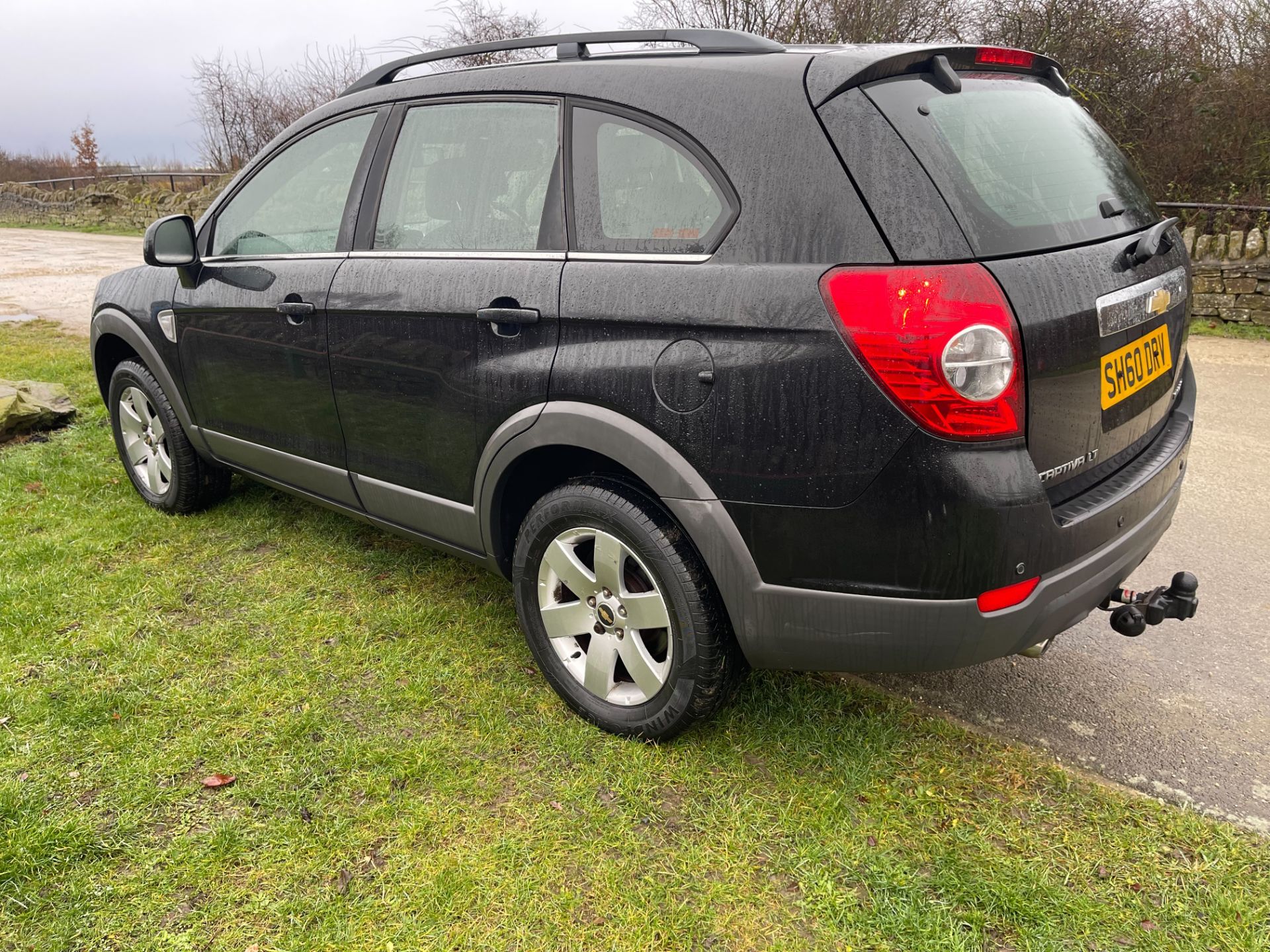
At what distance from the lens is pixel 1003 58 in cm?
251

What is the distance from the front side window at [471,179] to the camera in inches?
106

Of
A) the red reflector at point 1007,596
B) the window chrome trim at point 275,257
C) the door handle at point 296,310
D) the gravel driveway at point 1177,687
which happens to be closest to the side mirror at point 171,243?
the window chrome trim at point 275,257

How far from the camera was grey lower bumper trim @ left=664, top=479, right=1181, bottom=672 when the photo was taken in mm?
2100

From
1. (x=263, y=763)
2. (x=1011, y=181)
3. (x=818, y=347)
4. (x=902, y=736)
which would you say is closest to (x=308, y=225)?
(x=263, y=763)

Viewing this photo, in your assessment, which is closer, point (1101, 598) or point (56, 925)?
point (56, 925)

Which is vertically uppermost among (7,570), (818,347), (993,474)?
(818,347)

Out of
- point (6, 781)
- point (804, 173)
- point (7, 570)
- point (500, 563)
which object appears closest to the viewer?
point (804, 173)

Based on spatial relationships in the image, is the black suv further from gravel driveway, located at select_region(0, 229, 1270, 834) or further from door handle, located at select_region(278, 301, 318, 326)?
gravel driveway, located at select_region(0, 229, 1270, 834)

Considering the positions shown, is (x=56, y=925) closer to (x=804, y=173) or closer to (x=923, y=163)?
(x=804, y=173)

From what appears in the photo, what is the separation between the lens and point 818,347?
2037 mm

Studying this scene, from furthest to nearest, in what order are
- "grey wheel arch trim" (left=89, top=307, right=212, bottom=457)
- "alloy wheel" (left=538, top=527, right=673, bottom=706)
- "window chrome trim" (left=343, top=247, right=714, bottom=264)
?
"grey wheel arch trim" (left=89, top=307, right=212, bottom=457) → "alloy wheel" (left=538, top=527, right=673, bottom=706) → "window chrome trim" (left=343, top=247, right=714, bottom=264)

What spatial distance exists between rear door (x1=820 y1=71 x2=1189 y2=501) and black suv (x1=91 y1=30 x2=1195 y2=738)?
0.01 meters

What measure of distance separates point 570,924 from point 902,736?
3.72ft

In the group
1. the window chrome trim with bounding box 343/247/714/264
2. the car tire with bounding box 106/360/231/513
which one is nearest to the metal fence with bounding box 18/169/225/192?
the car tire with bounding box 106/360/231/513
